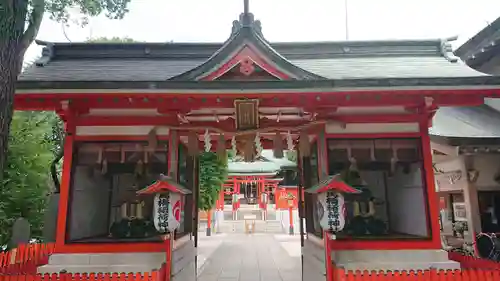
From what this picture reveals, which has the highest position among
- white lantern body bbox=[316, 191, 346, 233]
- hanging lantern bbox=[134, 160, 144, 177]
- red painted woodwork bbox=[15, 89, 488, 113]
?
red painted woodwork bbox=[15, 89, 488, 113]

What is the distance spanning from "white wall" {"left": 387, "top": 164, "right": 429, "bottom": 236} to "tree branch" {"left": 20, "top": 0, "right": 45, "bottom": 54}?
703 cm

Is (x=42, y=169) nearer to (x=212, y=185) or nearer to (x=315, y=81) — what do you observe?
(x=212, y=185)

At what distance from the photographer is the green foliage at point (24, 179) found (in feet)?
29.7

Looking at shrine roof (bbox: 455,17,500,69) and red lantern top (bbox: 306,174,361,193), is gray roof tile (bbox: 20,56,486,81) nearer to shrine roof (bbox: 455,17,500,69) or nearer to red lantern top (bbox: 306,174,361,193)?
red lantern top (bbox: 306,174,361,193)

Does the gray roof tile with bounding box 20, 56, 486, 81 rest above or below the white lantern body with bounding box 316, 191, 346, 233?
above

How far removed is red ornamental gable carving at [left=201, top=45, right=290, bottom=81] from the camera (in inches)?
224

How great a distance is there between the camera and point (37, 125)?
1038cm

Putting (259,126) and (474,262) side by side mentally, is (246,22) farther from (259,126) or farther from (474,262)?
(474,262)

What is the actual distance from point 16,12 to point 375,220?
24.2 ft

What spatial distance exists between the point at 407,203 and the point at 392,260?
168cm

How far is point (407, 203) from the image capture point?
7094 mm

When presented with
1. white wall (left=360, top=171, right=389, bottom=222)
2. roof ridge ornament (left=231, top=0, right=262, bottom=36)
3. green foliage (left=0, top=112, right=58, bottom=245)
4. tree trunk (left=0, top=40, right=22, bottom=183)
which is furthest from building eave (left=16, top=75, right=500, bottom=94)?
green foliage (left=0, top=112, right=58, bottom=245)

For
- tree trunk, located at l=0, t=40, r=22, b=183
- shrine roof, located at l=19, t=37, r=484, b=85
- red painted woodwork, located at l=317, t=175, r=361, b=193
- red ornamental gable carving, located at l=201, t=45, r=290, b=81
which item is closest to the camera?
tree trunk, located at l=0, t=40, r=22, b=183

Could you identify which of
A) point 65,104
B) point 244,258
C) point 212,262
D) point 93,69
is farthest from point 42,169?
point 244,258
